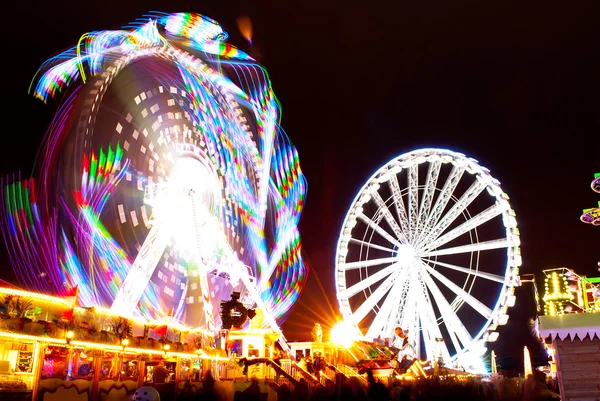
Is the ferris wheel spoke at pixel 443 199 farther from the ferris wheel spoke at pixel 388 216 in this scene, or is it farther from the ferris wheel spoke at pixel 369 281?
the ferris wheel spoke at pixel 369 281

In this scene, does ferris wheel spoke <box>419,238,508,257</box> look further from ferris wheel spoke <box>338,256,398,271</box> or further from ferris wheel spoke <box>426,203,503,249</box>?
ferris wheel spoke <box>338,256,398,271</box>

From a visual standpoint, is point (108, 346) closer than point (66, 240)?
Yes

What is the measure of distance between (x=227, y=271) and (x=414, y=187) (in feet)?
37.9

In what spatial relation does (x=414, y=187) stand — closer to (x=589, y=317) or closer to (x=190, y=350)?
(x=190, y=350)

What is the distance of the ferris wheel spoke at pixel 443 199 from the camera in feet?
97.0

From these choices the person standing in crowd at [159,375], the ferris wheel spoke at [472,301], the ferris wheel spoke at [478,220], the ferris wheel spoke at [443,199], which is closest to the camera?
the person standing in crowd at [159,375]

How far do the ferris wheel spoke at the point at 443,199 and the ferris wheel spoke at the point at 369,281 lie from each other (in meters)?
2.33

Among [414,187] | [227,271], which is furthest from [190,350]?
[414,187]

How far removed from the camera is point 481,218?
94.6 ft

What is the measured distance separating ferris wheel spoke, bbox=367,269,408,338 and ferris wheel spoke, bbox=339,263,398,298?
648 millimetres

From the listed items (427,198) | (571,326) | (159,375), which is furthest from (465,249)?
(571,326)

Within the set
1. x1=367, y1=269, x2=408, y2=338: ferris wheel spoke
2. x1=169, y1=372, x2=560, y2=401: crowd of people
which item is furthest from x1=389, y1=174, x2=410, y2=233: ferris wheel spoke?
x1=169, y1=372, x2=560, y2=401: crowd of people

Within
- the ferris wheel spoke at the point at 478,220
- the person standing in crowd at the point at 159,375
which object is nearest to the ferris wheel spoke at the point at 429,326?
the ferris wheel spoke at the point at 478,220

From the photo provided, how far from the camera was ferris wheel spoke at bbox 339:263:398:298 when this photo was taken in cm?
3070
